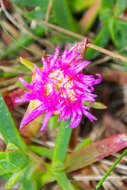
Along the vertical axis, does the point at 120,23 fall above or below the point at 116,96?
above

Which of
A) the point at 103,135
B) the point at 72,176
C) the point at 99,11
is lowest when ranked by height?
the point at 72,176

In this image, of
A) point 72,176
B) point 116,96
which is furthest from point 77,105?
point 116,96

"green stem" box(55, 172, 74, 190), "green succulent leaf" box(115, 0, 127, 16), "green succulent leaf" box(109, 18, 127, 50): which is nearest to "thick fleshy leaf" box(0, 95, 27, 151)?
"green stem" box(55, 172, 74, 190)

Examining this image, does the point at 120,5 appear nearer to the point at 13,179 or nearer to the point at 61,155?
the point at 61,155

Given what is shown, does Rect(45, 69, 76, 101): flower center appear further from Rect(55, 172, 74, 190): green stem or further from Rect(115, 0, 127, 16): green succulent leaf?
Rect(115, 0, 127, 16): green succulent leaf

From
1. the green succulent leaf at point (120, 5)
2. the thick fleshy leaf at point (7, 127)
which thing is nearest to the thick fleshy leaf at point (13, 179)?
the thick fleshy leaf at point (7, 127)

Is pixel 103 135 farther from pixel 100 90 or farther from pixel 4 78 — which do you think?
pixel 4 78

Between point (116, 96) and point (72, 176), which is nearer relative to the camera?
point (72, 176)
